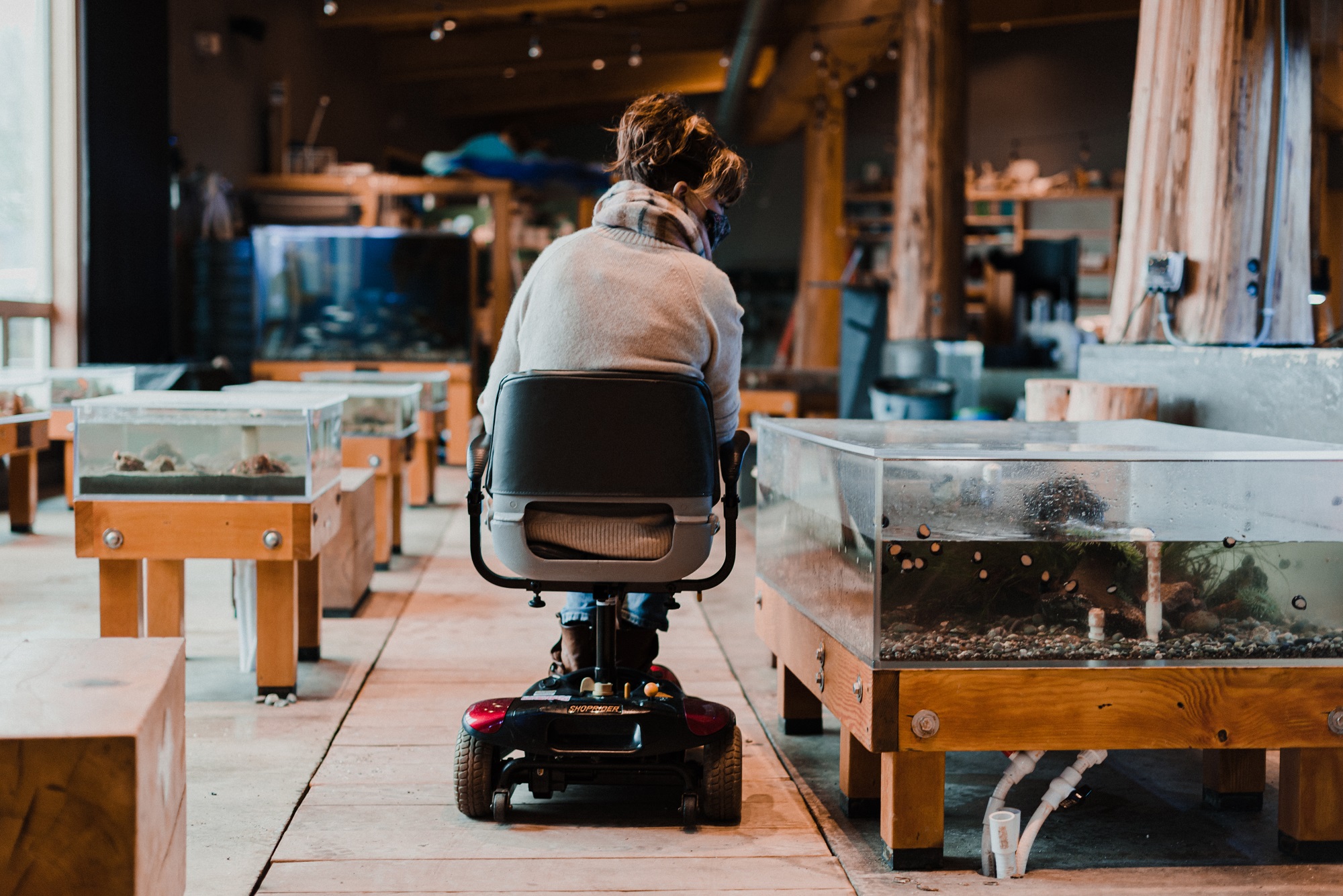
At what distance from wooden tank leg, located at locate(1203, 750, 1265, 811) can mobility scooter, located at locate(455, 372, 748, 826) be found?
95cm

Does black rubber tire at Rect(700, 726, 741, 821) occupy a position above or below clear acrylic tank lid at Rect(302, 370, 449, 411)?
below

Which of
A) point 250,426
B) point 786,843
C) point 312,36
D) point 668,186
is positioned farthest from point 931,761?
point 312,36

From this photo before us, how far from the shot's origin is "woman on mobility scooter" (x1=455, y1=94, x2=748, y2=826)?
82.2 inches

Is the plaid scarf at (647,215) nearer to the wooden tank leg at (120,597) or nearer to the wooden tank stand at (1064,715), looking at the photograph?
the wooden tank stand at (1064,715)

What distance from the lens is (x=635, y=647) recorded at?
8.48 ft

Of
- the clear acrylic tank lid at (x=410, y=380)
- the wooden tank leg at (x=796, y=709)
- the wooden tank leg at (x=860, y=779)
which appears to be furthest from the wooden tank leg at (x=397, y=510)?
the wooden tank leg at (x=860, y=779)

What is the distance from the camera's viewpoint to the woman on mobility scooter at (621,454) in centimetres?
209

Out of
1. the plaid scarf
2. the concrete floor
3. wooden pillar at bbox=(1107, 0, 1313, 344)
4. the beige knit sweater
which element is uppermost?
wooden pillar at bbox=(1107, 0, 1313, 344)

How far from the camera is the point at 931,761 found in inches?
80.4

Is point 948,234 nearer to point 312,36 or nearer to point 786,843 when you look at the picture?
point 786,843

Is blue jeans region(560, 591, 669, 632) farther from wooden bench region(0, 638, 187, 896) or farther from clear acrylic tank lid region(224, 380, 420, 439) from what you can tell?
clear acrylic tank lid region(224, 380, 420, 439)

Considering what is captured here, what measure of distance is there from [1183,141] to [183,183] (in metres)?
7.07

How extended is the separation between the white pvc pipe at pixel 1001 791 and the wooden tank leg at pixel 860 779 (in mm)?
276

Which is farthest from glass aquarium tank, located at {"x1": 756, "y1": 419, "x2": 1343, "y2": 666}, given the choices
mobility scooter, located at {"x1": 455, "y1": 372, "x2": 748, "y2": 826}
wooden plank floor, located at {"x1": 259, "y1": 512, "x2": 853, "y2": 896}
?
wooden plank floor, located at {"x1": 259, "y1": 512, "x2": 853, "y2": 896}
